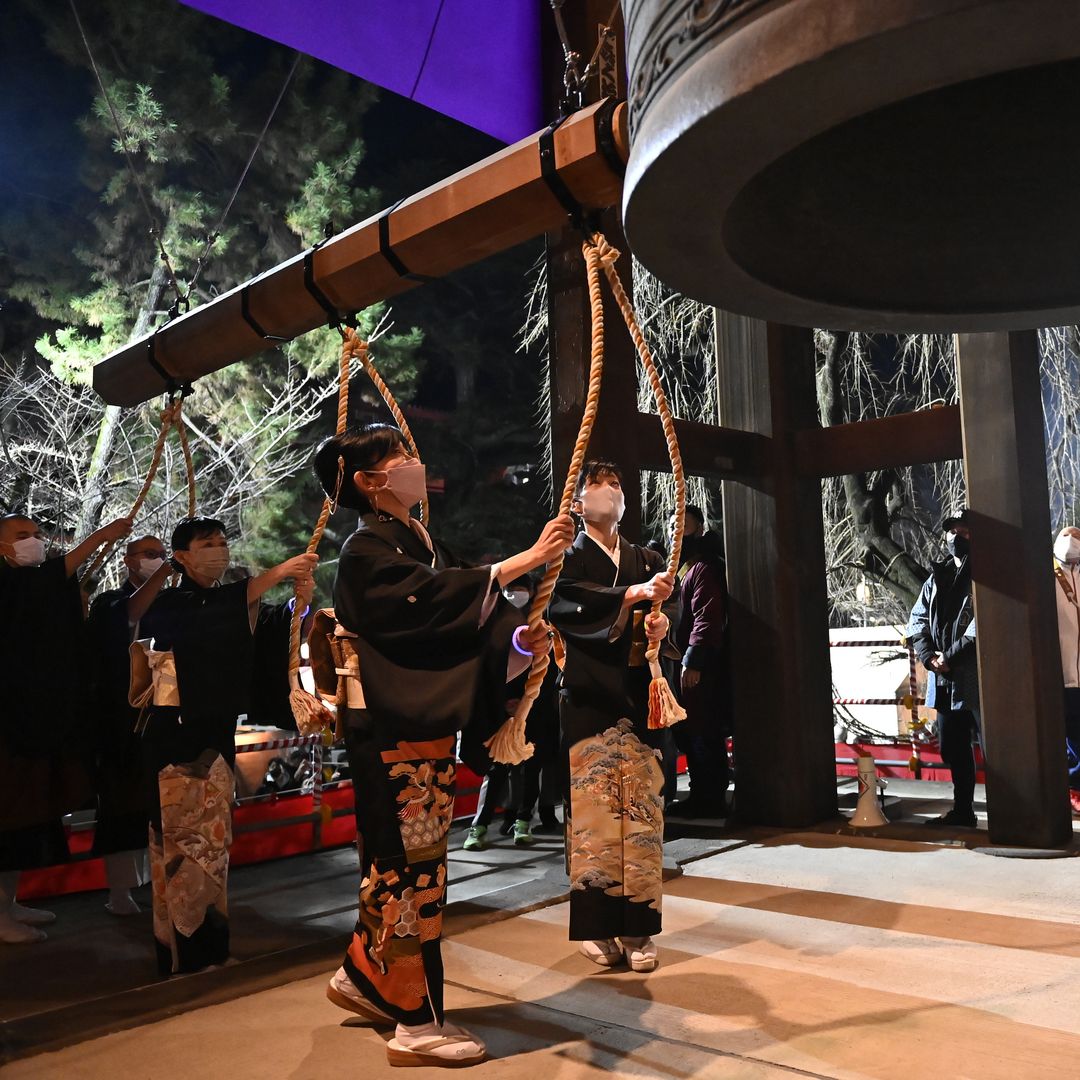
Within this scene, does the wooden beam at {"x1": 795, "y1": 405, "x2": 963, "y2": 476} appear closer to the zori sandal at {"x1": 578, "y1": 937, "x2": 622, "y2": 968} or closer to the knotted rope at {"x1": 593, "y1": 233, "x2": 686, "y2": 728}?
the knotted rope at {"x1": 593, "y1": 233, "x2": 686, "y2": 728}

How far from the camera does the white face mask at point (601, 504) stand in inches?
143

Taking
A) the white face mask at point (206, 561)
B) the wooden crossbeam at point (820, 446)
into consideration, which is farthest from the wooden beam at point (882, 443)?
the white face mask at point (206, 561)

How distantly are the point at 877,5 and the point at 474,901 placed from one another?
13.2 feet

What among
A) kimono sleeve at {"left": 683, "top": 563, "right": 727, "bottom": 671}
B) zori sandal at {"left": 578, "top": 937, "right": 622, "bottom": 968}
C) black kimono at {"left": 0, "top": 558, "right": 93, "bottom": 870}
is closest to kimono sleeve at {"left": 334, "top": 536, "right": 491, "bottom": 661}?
zori sandal at {"left": 578, "top": 937, "right": 622, "bottom": 968}

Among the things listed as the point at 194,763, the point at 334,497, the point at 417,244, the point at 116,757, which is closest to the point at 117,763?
the point at 116,757

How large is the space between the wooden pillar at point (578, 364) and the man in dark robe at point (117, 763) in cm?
221

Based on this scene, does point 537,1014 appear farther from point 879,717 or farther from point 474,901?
point 879,717

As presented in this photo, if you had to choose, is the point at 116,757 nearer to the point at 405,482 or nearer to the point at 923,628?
the point at 405,482

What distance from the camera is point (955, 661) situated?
17.9 ft

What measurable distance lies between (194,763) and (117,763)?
126cm

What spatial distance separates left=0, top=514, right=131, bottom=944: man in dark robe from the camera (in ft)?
13.4

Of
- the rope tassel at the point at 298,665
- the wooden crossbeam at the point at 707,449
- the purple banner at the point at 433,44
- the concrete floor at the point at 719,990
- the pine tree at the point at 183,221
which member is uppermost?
the pine tree at the point at 183,221

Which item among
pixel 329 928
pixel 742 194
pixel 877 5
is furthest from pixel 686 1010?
pixel 877 5

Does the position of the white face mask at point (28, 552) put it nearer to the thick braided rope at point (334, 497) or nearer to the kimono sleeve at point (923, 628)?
the thick braided rope at point (334, 497)
